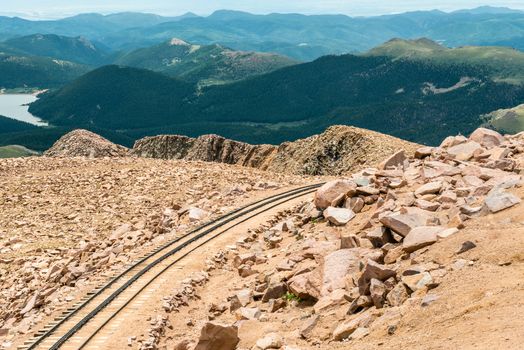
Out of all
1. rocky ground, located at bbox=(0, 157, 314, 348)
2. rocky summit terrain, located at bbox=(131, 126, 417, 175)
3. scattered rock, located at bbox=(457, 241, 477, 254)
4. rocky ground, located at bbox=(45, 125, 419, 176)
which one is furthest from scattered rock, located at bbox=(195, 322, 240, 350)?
rocky summit terrain, located at bbox=(131, 126, 417, 175)

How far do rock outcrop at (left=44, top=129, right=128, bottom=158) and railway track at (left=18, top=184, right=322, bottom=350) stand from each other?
67035 mm

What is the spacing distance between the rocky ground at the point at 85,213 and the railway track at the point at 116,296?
130cm

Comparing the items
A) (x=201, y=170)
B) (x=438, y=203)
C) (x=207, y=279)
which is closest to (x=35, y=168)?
(x=201, y=170)

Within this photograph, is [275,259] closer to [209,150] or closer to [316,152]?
[316,152]

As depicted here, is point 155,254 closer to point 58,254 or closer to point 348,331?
point 58,254

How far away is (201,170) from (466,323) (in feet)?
153

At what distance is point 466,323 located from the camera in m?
14.3

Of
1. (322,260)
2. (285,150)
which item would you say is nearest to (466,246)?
(322,260)

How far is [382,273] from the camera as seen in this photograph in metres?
18.8

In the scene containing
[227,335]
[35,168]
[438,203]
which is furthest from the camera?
[35,168]

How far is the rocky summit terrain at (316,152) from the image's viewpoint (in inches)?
2724

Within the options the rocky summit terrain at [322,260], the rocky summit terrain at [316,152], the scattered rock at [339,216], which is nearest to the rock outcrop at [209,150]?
the rocky summit terrain at [316,152]

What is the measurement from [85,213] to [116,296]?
21.9 metres

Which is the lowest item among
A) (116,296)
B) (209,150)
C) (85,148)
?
(85,148)
